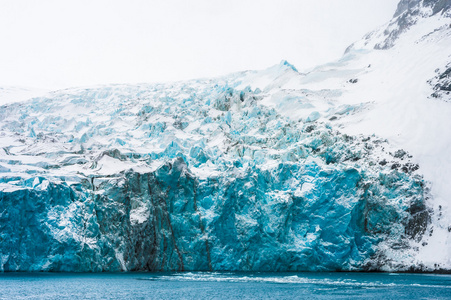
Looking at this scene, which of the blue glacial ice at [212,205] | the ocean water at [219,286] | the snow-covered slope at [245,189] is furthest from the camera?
the snow-covered slope at [245,189]

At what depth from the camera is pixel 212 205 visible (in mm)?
50125

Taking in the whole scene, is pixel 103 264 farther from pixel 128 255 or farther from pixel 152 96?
pixel 152 96

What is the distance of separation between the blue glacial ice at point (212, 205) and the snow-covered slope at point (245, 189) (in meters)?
0.11

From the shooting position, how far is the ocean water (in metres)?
32.2

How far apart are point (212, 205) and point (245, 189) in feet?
12.7

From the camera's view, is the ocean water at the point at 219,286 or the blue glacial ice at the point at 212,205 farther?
the blue glacial ice at the point at 212,205

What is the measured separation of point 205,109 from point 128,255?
30.5m

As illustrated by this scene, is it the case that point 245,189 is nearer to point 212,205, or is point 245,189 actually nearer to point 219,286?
point 212,205

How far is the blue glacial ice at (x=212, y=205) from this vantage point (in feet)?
146

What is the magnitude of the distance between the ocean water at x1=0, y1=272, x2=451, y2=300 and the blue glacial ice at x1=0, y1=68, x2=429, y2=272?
2.62m

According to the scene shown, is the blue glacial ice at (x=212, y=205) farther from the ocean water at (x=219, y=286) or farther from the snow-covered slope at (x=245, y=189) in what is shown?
the ocean water at (x=219, y=286)

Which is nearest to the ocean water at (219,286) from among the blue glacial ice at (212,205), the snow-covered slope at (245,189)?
the blue glacial ice at (212,205)

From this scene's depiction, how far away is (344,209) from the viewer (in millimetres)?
49719

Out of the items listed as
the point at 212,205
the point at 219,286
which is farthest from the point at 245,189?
the point at 219,286
